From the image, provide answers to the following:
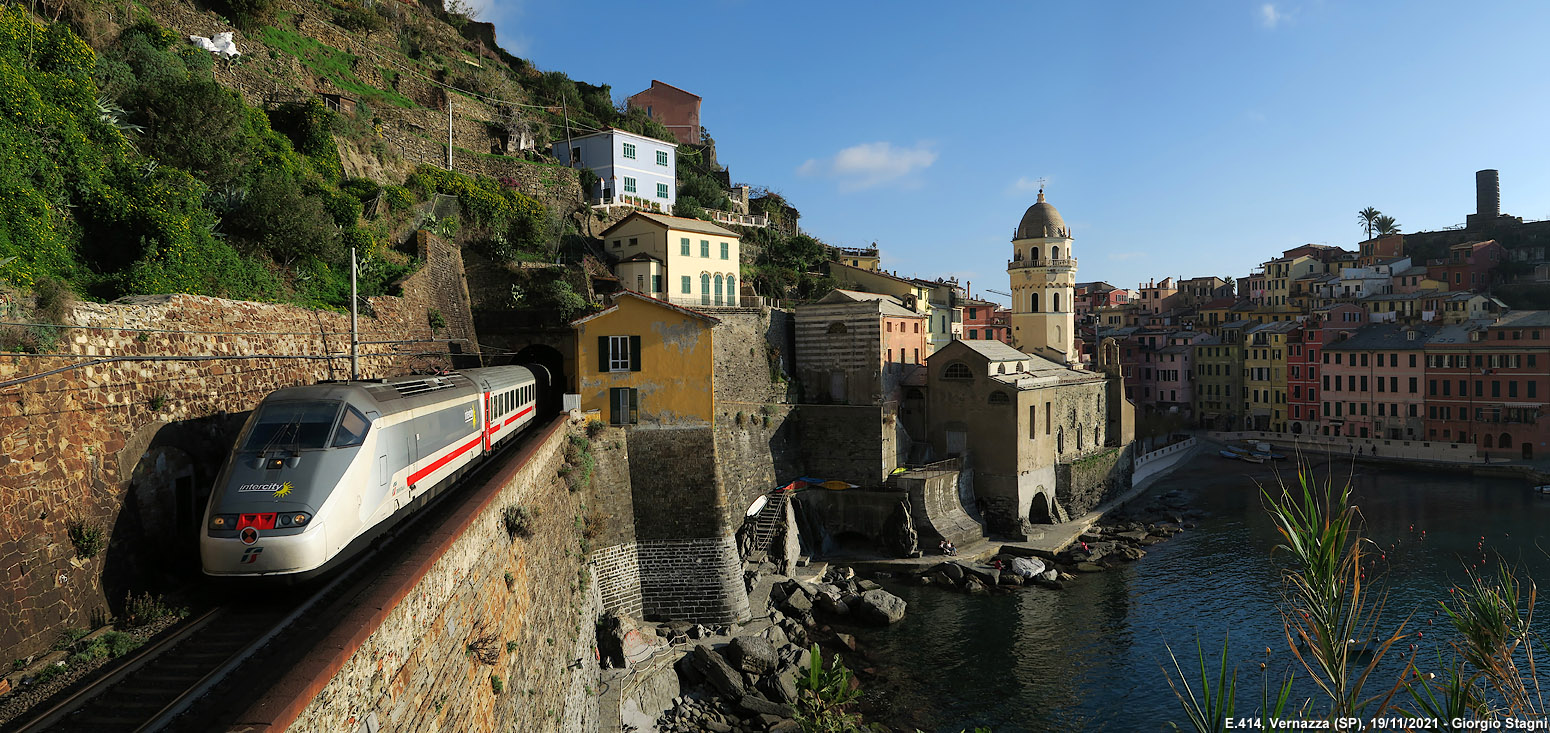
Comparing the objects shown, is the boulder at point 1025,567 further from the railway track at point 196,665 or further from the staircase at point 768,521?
the railway track at point 196,665

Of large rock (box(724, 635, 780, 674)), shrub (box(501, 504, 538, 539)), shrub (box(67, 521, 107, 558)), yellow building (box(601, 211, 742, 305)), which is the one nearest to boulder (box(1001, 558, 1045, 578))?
large rock (box(724, 635, 780, 674))

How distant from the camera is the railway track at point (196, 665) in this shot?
25.4ft

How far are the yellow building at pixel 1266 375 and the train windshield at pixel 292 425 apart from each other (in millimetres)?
71214

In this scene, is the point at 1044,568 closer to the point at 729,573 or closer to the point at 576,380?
the point at 729,573

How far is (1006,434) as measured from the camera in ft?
123

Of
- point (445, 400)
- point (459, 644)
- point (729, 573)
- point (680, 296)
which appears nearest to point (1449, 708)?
point (459, 644)

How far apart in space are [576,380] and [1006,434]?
791 inches

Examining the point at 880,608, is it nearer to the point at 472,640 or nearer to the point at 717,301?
the point at 472,640

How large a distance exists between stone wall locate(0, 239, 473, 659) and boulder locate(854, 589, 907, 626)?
18005 millimetres

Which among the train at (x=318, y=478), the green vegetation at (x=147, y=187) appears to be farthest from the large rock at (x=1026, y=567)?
the green vegetation at (x=147, y=187)

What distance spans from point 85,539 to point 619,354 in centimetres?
1656

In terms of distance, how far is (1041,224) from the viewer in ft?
174

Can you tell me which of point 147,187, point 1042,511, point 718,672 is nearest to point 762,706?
point 718,672

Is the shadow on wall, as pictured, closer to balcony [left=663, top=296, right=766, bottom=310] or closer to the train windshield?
the train windshield
